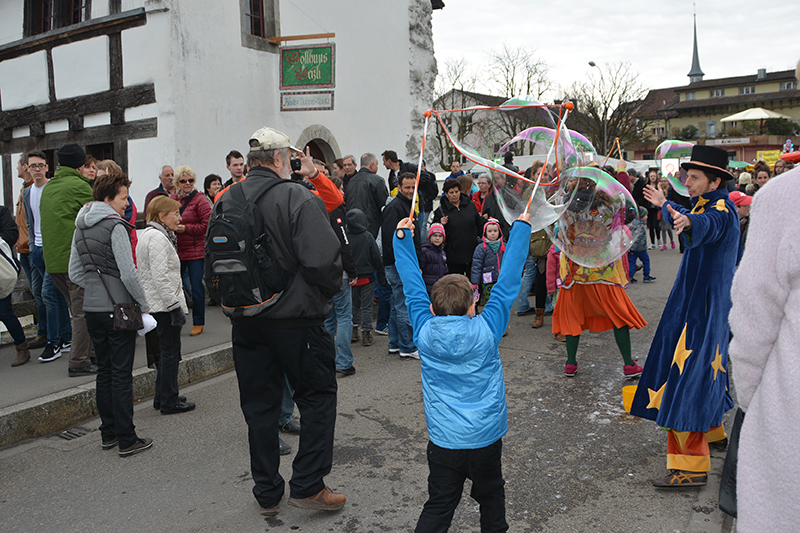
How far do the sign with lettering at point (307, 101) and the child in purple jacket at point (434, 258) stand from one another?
425 cm

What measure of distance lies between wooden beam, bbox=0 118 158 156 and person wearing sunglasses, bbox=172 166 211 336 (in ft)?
8.41

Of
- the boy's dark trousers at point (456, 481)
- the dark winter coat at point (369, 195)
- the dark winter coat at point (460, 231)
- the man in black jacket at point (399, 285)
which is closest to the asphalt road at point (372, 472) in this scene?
the boy's dark trousers at point (456, 481)

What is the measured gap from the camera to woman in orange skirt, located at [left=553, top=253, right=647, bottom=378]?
564 cm

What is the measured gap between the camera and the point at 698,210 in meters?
3.81

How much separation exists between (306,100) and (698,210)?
8.20m

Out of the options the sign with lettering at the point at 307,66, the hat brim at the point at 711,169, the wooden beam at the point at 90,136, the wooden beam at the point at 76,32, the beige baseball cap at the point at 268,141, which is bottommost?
the hat brim at the point at 711,169

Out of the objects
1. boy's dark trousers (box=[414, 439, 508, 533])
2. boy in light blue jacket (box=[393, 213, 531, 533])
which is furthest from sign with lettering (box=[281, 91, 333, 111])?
boy's dark trousers (box=[414, 439, 508, 533])

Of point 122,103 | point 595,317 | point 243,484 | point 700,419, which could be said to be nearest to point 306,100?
point 122,103

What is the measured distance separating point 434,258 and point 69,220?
369cm

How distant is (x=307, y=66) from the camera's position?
10.7 metres

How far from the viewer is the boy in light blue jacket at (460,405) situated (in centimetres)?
262

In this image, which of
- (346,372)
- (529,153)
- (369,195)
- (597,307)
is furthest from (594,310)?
(369,195)

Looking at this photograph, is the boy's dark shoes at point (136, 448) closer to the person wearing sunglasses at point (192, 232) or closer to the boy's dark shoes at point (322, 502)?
the boy's dark shoes at point (322, 502)

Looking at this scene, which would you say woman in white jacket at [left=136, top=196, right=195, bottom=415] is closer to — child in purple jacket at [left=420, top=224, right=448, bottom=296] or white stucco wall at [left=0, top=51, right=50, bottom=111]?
child in purple jacket at [left=420, top=224, right=448, bottom=296]
